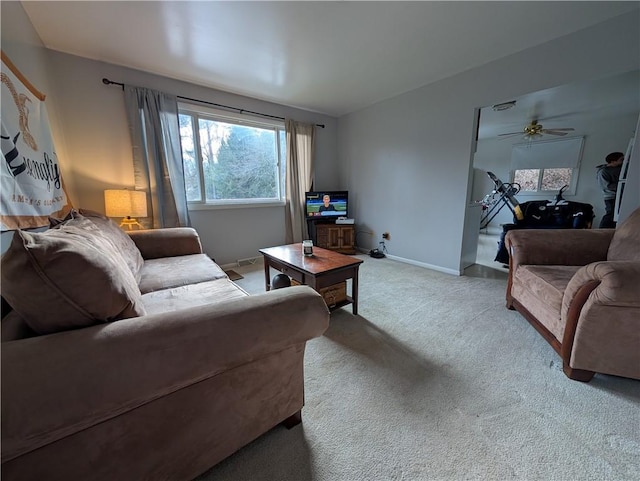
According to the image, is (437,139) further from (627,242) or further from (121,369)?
(121,369)

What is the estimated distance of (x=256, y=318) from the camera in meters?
0.83

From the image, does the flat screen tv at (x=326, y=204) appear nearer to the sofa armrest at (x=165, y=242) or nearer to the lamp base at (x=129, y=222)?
the sofa armrest at (x=165, y=242)

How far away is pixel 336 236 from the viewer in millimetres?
3992

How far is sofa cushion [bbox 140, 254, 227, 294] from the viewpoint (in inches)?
64.7

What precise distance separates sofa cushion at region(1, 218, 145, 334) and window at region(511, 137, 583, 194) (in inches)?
286

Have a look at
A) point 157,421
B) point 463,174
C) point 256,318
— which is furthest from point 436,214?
point 157,421

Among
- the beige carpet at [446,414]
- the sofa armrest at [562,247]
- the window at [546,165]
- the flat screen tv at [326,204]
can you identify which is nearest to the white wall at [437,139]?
the flat screen tv at [326,204]

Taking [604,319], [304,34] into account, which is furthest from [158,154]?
[604,319]

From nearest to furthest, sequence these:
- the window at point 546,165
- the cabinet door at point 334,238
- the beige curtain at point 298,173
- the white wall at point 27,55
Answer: the white wall at point 27,55, the beige curtain at point 298,173, the cabinet door at point 334,238, the window at point 546,165

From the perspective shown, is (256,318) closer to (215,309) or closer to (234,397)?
(215,309)

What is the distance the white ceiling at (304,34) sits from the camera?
5.79 ft

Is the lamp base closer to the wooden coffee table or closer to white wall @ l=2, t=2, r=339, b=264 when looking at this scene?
white wall @ l=2, t=2, r=339, b=264

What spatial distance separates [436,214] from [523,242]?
4.36 ft

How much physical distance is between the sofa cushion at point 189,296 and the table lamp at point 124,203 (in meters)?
1.31
